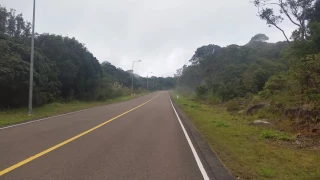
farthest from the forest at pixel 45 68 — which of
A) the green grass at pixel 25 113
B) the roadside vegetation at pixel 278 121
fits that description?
the roadside vegetation at pixel 278 121

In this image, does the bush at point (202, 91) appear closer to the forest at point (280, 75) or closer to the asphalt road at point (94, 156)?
A: the forest at point (280, 75)

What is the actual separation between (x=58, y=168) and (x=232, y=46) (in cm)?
5779

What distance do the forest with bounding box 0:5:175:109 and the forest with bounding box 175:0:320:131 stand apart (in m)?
16.1

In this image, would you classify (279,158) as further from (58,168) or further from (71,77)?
(71,77)

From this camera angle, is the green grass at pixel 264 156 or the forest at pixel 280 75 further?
the forest at pixel 280 75

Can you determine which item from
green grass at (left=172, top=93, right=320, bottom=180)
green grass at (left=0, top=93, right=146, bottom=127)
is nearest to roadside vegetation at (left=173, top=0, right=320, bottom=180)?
green grass at (left=172, top=93, right=320, bottom=180)

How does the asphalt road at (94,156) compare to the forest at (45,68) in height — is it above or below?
below

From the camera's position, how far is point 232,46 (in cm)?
6209

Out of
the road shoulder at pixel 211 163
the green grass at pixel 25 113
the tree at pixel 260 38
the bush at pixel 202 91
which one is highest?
the tree at pixel 260 38

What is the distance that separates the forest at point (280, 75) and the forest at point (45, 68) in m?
16.1

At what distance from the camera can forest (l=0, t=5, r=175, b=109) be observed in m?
24.8

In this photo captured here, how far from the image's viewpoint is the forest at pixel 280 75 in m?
17.9

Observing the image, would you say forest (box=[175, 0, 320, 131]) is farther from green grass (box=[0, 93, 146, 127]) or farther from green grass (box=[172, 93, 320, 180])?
green grass (box=[0, 93, 146, 127])

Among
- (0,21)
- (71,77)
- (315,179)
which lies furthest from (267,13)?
(315,179)
